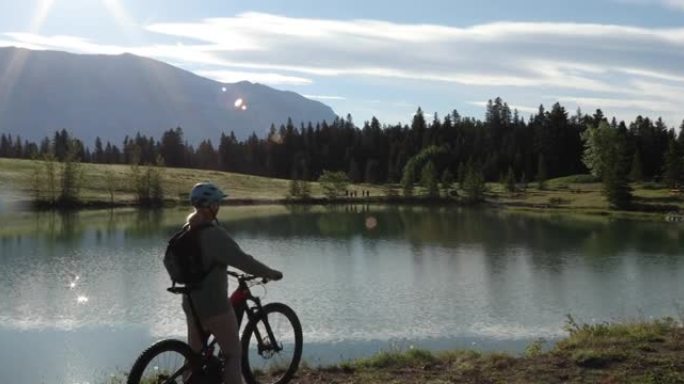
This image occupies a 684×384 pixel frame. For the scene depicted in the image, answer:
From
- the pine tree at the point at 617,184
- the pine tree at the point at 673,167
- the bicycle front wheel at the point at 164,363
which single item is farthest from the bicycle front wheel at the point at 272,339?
the pine tree at the point at 673,167

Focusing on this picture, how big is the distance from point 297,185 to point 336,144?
65921mm

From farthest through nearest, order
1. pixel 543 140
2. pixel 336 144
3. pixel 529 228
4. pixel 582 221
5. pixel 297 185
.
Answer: pixel 336 144 → pixel 543 140 → pixel 297 185 → pixel 582 221 → pixel 529 228

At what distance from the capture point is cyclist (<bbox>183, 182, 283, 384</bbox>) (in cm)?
743

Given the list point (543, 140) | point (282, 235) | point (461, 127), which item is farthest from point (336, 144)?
point (282, 235)

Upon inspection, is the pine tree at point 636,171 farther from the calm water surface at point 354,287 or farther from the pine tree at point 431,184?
the calm water surface at point 354,287

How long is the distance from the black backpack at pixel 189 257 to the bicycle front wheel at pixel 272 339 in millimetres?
1577

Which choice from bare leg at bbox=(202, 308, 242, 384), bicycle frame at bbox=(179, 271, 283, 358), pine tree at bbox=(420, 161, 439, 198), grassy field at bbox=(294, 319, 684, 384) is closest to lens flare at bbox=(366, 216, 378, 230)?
pine tree at bbox=(420, 161, 439, 198)

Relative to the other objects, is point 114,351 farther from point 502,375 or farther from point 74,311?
point 502,375

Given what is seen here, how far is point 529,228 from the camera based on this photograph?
245ft

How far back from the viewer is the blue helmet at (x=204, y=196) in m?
7.59

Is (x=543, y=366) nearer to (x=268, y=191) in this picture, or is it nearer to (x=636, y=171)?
(x=636, y=171)

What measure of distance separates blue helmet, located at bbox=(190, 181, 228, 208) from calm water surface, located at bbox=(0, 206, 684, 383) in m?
7.78

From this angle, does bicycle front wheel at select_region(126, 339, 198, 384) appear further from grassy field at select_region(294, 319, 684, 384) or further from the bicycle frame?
grassy field at select_region(294, 319, 684, 384)

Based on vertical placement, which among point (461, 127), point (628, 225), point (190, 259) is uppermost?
point (461, 127)
